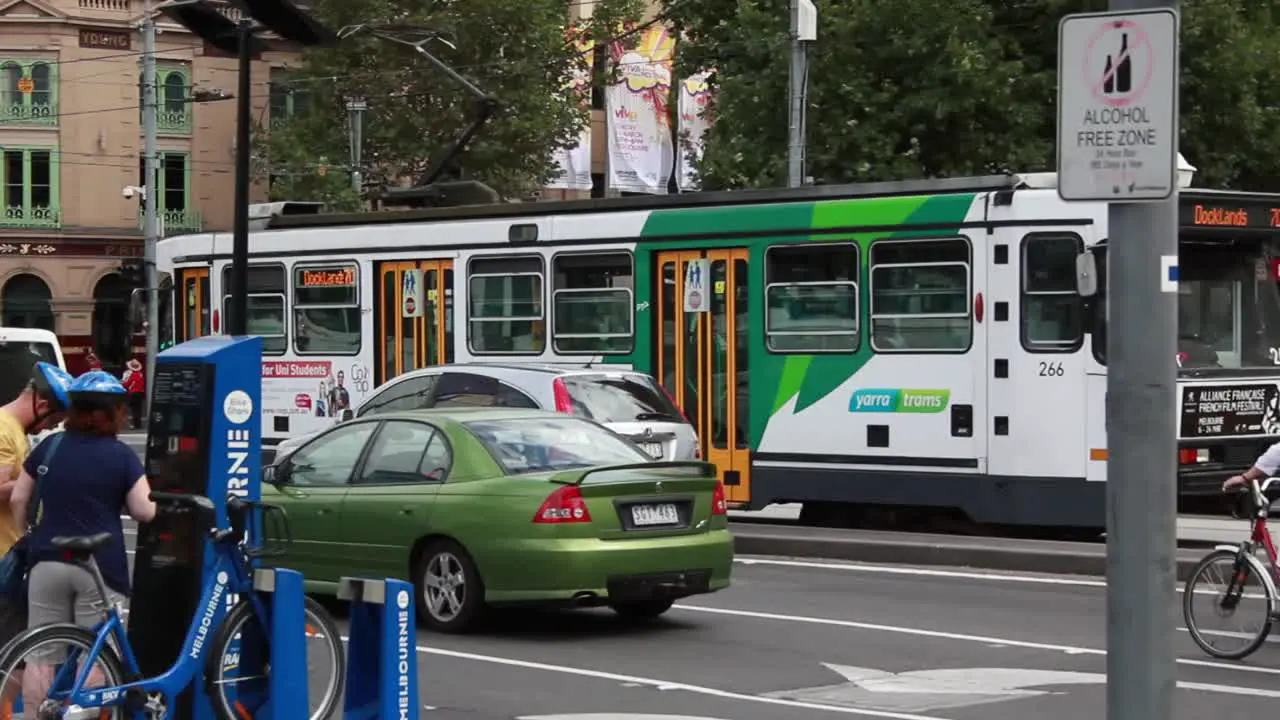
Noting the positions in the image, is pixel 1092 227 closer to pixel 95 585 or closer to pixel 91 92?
pixel 95 585

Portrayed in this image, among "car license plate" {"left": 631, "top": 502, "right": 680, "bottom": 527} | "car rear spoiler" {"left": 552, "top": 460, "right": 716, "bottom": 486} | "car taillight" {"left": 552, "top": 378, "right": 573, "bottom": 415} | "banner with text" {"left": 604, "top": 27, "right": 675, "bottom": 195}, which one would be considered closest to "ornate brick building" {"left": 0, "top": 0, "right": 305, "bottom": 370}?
"banner with text" {"left": 604, "top": 27, "right": 675, "bottom": 195}

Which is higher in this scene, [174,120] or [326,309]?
[174,120]

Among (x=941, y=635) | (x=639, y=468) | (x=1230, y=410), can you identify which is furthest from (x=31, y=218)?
(x=941, y=635)

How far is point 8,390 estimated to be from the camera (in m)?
19.7

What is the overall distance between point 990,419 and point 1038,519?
3.10ft

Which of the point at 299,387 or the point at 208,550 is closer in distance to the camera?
the point at 208,550

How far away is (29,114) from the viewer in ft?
176

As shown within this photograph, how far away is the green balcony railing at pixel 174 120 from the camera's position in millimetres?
55531

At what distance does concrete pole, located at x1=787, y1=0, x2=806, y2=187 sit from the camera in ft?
94.0

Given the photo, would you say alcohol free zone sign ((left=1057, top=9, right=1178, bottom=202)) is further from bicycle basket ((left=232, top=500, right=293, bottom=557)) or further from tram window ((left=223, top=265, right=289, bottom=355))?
tram window ((left=223, top=265, right=289, bottom=355))

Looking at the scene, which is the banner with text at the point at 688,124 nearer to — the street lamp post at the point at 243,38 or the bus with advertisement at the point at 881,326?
the bus with advertisement at the point at 881,326

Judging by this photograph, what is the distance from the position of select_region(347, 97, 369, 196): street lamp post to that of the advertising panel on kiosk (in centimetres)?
3916

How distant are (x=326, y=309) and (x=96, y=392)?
1557 cm

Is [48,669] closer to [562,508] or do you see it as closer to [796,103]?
[562,508]
